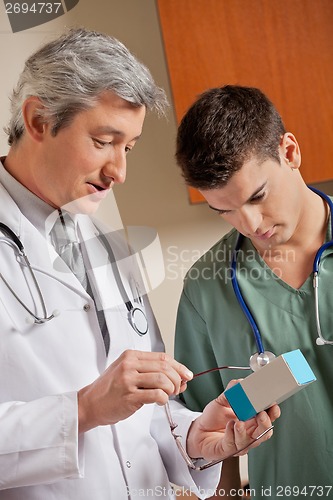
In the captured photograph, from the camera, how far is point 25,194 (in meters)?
1.22

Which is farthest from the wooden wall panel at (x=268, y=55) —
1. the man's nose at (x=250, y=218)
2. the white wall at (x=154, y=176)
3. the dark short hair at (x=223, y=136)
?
the man's nose at (x=250, y=218)

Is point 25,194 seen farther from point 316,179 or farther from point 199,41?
point 316,179

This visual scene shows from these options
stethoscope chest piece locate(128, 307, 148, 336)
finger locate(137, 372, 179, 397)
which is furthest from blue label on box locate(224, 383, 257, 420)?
stethoscope chest piece locate(128, 307, 148, 336)

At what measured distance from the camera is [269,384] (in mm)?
1067

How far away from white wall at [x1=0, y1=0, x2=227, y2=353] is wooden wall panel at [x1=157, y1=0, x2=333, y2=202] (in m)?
0.16

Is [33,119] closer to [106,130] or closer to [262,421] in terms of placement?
[106,130]

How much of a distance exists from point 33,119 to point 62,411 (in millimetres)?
494

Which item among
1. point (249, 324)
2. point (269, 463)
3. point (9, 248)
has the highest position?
point (9, 248)

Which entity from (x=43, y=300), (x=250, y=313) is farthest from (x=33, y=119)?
(x=250, y=313)

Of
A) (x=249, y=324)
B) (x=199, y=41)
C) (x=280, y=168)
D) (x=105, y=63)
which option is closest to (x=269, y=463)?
(x=249, y=324)

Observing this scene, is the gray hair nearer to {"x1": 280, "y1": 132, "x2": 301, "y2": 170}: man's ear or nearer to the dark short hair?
the dark short hair

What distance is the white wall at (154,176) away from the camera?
2023mm

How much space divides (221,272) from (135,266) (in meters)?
0.18

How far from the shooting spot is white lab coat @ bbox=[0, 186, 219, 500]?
1.01 metres
